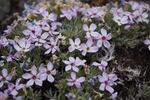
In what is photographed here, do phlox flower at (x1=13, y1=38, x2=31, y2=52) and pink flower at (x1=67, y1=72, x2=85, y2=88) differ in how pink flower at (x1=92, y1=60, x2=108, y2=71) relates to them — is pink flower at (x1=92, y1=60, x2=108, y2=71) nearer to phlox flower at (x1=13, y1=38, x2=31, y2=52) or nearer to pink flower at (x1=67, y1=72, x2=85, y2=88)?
pink flower at (x1=67, y1=72, x2=85, y2=88)

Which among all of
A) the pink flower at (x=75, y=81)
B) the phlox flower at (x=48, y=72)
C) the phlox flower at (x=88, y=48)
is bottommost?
the pink flower at (x=75, y=81)

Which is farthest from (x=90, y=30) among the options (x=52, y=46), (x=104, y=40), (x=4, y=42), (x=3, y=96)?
(x=3, y=96)

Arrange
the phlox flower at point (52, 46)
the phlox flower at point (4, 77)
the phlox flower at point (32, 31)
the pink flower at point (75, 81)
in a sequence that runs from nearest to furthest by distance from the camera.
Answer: the pink flower at point (75, 81), the phlox flower at point (4, 77), the phlox flower at point (52, 46), the phlox flower at point (32, 31)

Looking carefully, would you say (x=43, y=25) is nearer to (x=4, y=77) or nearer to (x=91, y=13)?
(x=91, y=13)

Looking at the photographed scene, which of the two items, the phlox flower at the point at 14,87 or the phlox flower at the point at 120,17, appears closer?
the phlox flower at the point at 14,87

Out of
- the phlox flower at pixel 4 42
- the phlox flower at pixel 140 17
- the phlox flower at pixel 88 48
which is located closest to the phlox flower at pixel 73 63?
the phlox flower at pixel 88 48

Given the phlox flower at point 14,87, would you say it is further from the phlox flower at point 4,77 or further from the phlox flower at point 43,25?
the phlox flower at point 43,25

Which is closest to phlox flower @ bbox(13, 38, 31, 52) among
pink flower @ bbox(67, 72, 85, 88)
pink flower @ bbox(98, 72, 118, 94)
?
pink flower @ bbox(67, 72, 85, 88)

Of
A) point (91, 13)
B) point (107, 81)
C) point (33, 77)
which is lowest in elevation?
point (107, 81)
